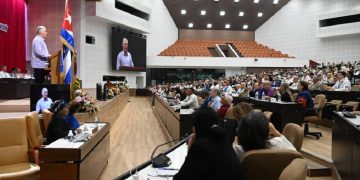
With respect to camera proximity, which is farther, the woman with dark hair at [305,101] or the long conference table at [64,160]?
the woman with dark hair at [305,101]

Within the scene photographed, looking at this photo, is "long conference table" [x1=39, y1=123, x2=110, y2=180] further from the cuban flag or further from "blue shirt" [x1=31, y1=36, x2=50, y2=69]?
the cuban flag

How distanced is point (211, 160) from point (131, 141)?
589 centimetres

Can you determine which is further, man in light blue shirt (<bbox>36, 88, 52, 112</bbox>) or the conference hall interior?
man in light blue shirt (<bbox>36, 88, 52, 112</bbox>)

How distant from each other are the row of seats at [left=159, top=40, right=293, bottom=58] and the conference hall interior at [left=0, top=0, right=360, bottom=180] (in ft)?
0.52

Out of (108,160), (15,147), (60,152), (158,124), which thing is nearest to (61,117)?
(15,147)

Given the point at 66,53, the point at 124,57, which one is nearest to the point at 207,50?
the point at 124,57

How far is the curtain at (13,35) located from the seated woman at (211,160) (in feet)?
37.5

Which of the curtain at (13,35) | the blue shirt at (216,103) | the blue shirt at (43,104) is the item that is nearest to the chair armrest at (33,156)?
the blue shirt at (43,104)

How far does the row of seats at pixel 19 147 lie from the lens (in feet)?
12.4

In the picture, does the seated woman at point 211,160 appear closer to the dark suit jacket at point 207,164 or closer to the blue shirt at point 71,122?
the dark suit jacket at point 207,164

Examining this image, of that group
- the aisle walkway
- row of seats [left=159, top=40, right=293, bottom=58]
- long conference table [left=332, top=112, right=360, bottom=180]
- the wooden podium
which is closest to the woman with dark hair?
long conference table [left=332, top=112, right=360, bottom=180]

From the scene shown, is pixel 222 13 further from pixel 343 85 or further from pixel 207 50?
pixel 343 85

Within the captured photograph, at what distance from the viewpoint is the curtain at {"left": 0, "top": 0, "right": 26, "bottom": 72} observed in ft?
38.1

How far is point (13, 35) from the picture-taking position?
41.0ft
